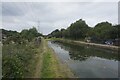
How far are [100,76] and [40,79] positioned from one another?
→ 568cm

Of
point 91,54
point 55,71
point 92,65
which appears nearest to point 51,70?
point 55,71

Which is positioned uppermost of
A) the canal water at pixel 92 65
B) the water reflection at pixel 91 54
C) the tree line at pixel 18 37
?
the tree line at pixel 18 37

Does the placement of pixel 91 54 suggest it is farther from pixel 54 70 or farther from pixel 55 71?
pixel 55 71

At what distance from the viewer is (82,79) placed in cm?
1717

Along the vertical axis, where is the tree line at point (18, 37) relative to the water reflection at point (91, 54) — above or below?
above

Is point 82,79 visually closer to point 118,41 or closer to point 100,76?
point 100,76

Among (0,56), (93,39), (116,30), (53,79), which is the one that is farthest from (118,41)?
(0,56)

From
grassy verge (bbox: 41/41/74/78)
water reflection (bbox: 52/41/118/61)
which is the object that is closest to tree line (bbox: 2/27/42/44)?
grassy verge (bbox: 41/41/74/78)

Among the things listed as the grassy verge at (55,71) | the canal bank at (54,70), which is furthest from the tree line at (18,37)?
the grassy verge at (55,71)

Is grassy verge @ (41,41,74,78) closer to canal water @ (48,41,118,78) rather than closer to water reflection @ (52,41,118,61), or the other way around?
canal water @ (48,41,118,78)

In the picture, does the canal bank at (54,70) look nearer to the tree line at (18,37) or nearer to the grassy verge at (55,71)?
the grassy verge at (55,71)

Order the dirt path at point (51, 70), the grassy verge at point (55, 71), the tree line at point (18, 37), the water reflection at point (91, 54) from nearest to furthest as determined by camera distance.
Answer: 1. the dirt path at point (51, 70)
2. the grassy verge at point (55, 71)
3. the tree line at point (18, 37)
4. the water reflection at point (91, 54)

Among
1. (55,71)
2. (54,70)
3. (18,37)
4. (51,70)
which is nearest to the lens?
(55,71)

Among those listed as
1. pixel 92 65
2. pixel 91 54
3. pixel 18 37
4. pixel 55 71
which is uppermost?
pixel 18 37
